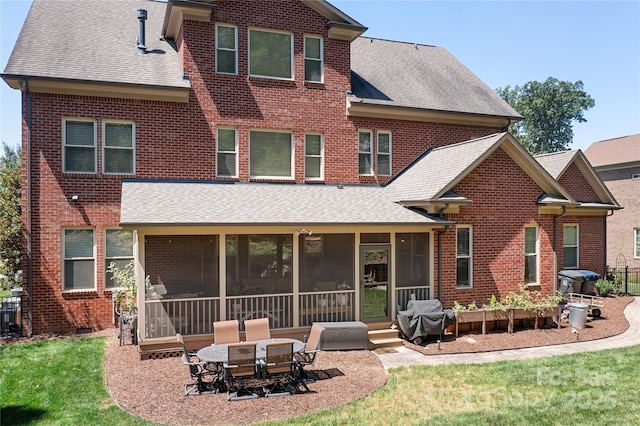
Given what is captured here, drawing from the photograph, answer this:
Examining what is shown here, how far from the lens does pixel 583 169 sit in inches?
816

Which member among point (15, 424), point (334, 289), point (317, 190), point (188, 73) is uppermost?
point (188, 73)

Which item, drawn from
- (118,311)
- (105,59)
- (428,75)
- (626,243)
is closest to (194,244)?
(118,311)

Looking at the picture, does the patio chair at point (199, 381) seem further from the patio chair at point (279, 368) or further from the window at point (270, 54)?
the window at point (270, 54)

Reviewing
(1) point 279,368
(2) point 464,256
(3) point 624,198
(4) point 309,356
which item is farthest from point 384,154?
(3) point 624,198

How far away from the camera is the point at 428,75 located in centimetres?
2002

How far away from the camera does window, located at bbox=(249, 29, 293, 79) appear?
15.6 meters

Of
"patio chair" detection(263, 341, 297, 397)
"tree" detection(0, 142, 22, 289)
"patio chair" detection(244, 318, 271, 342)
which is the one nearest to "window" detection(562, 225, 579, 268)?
"patio chair" detection(244, 318, 271, 342)

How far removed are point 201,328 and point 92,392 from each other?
3412mm

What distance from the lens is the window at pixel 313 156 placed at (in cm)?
1652

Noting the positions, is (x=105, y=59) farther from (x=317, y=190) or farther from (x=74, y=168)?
(x=317, y=190)

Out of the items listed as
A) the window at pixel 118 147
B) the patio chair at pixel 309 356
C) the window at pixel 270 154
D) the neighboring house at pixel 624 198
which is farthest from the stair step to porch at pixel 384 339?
the neighboring house at pixel 624 198

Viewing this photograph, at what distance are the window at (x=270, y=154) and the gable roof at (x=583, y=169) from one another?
38.7 feet

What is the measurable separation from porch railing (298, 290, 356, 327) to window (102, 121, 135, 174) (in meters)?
6.84

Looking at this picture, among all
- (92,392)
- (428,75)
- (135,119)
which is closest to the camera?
(92,392)
